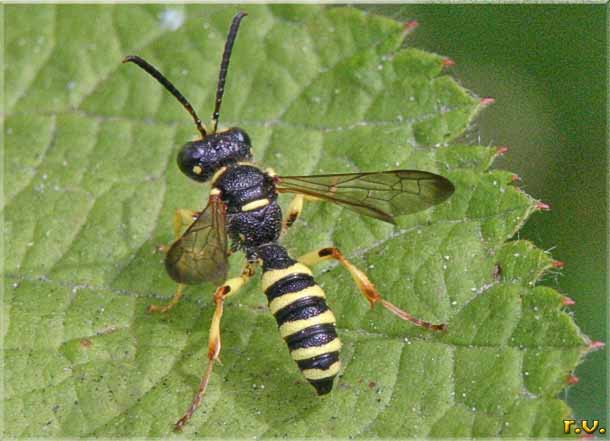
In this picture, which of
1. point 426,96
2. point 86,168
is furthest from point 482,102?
point 86,168

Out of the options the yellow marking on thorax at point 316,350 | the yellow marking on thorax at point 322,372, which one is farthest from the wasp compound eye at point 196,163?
the yellow marking on thorax at point 322,372

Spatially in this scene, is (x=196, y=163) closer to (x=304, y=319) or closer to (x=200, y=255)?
(x=200, y=255)

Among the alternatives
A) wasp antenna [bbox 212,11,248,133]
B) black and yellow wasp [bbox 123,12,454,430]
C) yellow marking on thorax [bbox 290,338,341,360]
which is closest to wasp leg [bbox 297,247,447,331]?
black and yellow wasp [bbox 123,12,454,430]

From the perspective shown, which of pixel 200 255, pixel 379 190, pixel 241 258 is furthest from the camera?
pixel 241 258

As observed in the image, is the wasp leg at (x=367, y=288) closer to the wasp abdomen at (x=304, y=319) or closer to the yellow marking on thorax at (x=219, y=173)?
the wasp abdomen at (x=304, y=319)

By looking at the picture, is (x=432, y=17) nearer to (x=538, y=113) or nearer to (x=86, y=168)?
(x=538, y=113)

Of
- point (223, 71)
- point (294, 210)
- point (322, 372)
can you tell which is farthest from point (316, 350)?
point (223, 71)

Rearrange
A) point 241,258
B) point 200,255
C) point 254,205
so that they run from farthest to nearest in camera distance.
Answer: point 241,258, point 254,205, point 200,255
